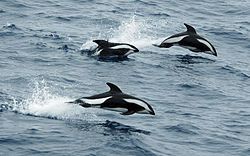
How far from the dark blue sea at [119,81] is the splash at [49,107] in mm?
24

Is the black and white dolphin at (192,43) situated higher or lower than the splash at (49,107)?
higher

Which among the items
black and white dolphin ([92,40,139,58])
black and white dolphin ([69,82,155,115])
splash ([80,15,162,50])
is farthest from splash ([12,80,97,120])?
splash ([80,15,162,50])

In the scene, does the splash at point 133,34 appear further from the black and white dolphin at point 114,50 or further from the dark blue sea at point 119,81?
the black and white dolphin at point 114,50

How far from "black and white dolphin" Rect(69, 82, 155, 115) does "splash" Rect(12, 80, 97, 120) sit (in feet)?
1.68

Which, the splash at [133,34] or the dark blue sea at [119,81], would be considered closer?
the dark blue sea at [119,81]

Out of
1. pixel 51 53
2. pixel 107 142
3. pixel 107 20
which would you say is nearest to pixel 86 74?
pixel 51 53

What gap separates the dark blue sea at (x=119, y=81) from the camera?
15.6m

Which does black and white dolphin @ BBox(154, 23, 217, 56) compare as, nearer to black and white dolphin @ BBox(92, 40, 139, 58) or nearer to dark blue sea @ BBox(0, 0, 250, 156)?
dark blue sea @ BBox(0, 0, 250, 156)

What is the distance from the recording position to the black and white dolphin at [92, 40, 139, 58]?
22.8 m

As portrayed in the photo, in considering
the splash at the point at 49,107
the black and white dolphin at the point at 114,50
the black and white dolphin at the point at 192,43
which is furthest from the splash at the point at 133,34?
the splash at the point at 49,107

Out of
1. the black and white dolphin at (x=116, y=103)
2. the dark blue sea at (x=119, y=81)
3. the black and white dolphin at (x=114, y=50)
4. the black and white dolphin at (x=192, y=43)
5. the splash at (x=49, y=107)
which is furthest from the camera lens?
the black and white dolphin at (x=192, y=43)

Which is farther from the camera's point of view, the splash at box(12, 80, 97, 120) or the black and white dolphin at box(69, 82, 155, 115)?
the splash at box(12, 80, 97, 120)

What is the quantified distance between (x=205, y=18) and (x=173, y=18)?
4.84ft

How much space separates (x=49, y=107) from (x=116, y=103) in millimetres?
1650
